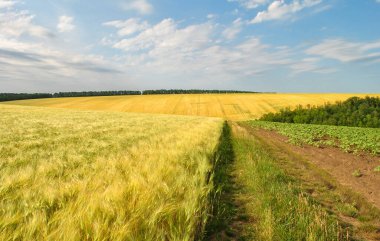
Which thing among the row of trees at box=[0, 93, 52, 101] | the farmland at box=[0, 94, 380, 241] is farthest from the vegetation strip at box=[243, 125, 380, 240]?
the row of trees at box=[0, 93, 52, 101]

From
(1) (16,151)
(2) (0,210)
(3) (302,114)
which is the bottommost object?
(3) (302,114)

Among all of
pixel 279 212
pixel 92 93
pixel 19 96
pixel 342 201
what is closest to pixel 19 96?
pixel 19 96

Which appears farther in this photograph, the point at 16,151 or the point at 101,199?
the point at 16,151

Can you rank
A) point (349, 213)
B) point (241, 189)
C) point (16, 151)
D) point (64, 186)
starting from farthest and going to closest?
1. point (16, 151)
2. point (241, 189)
3. point (349, 213)
4. point (64, 186)

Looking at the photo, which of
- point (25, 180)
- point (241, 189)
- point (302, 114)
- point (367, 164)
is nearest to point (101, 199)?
point (25, 180)

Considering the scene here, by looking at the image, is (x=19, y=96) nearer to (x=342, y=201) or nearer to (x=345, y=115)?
(x=345, y=115)

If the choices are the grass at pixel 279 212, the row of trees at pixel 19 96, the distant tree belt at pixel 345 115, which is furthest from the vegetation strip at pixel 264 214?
the row of trees at pixel 19 96

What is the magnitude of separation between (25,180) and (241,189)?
4010mm

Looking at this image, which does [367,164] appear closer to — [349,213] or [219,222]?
[349,213]

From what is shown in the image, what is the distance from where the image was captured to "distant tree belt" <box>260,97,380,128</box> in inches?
1654

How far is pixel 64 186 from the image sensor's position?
11.6 feet

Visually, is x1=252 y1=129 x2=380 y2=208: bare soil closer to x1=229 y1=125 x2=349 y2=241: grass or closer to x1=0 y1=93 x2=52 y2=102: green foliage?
x1=229 y1=125 x2=349 y2=241: grass

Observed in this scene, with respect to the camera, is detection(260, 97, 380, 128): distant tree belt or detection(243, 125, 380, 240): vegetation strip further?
detection(260, 97, 380, 128): distant tree belt

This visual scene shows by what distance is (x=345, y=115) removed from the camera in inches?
1761
